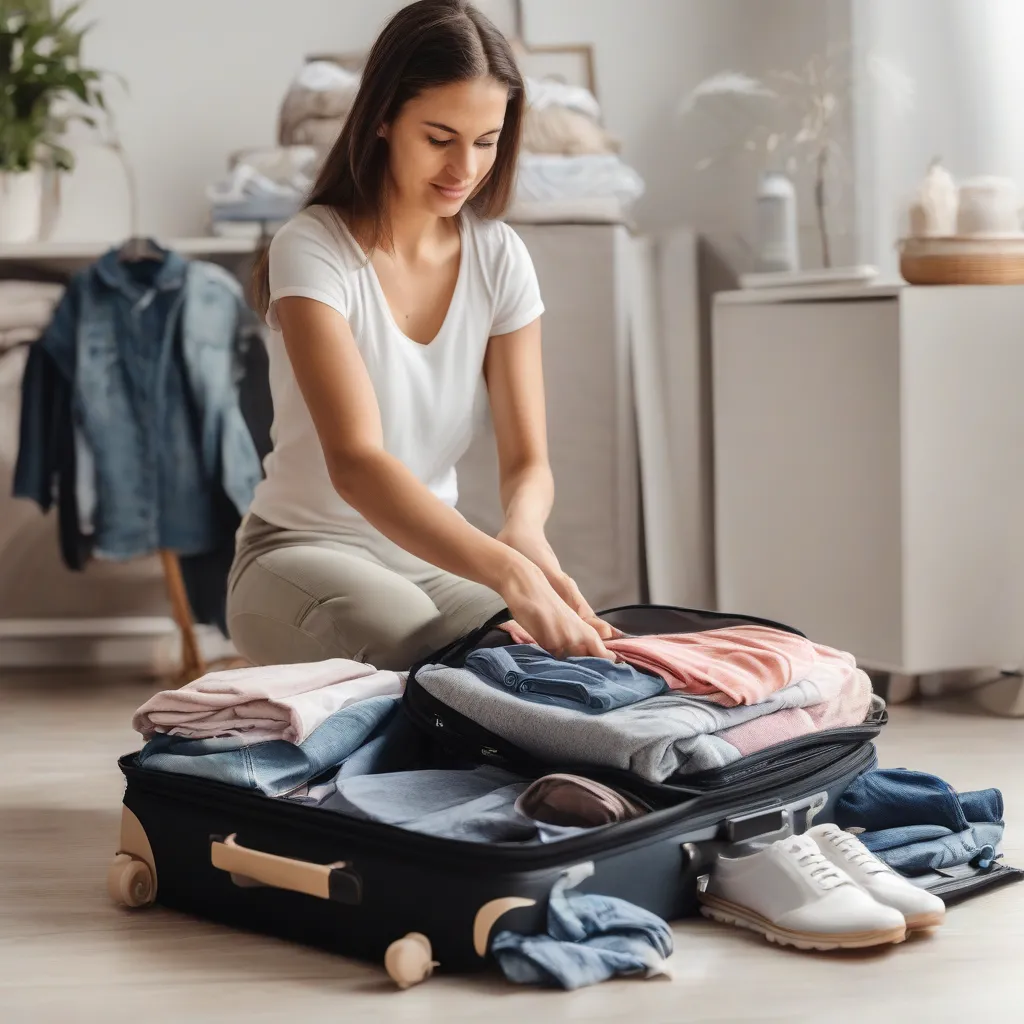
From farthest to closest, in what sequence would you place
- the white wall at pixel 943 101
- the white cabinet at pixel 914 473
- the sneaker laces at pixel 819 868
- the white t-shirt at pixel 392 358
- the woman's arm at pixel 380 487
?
the white wall at pixel 943 101
the white cabinet at pixel 914 473
the white t-shirt at pixel 392 358
the woman's arm at pixel 380 487
the sneaker laces at pixel 819 868

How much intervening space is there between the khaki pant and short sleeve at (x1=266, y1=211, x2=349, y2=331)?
0.99 ft

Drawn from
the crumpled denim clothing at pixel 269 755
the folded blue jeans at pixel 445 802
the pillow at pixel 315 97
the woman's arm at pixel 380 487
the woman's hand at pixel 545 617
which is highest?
the pillow at pixel 315 97

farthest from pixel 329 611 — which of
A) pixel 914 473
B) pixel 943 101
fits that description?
pixel 943 101

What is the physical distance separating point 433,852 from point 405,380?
745mm

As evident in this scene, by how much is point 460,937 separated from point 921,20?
2.12 m

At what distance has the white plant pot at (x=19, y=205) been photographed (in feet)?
9.80

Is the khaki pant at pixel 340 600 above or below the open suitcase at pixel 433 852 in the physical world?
above

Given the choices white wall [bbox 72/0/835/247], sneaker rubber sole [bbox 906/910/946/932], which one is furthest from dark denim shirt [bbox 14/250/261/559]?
sneaker rubber sole [bbox 906/910/946/932]

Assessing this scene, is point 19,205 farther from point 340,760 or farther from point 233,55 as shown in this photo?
point 340,760

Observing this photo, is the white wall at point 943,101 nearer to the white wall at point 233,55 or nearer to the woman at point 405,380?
the white wall at point 233,55

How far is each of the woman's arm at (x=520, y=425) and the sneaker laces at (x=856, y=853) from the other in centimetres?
54

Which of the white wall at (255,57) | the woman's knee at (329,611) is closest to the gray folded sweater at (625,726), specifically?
the woman's knee at (329,611)

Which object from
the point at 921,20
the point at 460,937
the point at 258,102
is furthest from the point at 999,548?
the point at 258,102

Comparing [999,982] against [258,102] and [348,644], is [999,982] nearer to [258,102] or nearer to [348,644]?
[348,644]
